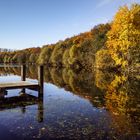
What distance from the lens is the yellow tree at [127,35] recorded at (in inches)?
1914

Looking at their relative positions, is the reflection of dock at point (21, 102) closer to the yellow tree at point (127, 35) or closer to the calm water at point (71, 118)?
the calm water at point (71, 118)

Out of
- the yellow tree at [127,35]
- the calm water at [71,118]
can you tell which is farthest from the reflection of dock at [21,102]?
the yellow tree at [127,35]

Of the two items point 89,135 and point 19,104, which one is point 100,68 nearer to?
point 19,104

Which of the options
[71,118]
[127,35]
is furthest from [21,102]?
[127,35]

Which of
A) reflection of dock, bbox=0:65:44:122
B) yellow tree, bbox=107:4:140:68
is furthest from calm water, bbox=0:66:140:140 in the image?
yellow tree, bbox=107:4:140:68

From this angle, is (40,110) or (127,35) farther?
(127,35)

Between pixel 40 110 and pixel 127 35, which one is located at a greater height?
pixel 127 35

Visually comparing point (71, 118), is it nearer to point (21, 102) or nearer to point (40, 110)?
point (40, 110)

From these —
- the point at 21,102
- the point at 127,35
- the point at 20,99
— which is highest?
the point at 127,35

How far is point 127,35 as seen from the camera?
160ft

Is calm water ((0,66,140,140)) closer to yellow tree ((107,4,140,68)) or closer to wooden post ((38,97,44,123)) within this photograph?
wooden post ((38,97,44,123))

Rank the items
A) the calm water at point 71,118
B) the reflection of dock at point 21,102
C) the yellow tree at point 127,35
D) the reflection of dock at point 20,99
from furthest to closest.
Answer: the yellow tree at point 127,35
the reflection of dock at point 20,99
the reflection of dock at point 21,102
the calm water at point 71,118

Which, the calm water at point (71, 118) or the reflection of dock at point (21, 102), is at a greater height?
the reflection of dock at point (21, 102)

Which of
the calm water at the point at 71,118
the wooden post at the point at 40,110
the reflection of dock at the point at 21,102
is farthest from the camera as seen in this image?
the reflection of dock at the point at 21,102
